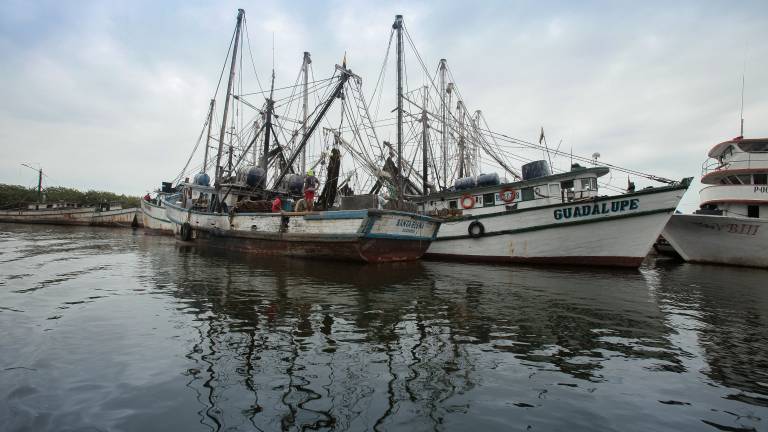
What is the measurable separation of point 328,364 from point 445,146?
27.1 m

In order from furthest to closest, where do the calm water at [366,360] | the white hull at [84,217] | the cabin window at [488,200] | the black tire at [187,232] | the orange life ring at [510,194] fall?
the white hull at [84,217], the black tire at [187,232], the cabin window at [488,200], the orange life ring at [510,194], the calm water at [366,360]

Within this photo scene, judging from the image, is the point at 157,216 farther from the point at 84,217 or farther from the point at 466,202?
the point at 466,202

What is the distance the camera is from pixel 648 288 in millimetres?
12016

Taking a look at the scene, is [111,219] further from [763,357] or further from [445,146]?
[763,357]

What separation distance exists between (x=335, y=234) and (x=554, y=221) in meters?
11.4

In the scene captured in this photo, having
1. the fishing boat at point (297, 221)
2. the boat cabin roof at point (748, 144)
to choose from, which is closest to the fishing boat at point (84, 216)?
the fishing boat at point (297, 221)

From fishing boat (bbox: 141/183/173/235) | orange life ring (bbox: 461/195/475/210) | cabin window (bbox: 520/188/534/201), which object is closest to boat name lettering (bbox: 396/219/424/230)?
orange life ring (bbox: 461/195/475/210)

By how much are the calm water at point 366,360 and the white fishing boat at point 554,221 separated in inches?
333

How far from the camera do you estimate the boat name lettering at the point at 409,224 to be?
17.1 meters

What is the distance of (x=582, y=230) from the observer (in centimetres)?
1833

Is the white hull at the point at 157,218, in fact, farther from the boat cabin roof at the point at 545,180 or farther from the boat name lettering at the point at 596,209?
the boat name lettering at the point at 596,209

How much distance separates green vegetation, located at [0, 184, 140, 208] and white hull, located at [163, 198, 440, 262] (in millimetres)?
66738

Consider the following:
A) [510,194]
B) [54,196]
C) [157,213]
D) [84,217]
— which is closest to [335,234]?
[510,194]

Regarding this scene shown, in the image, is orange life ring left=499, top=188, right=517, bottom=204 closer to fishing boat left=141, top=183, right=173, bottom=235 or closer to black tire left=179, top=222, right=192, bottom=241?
black tire left=179, top=222, right=192, bottom=241
